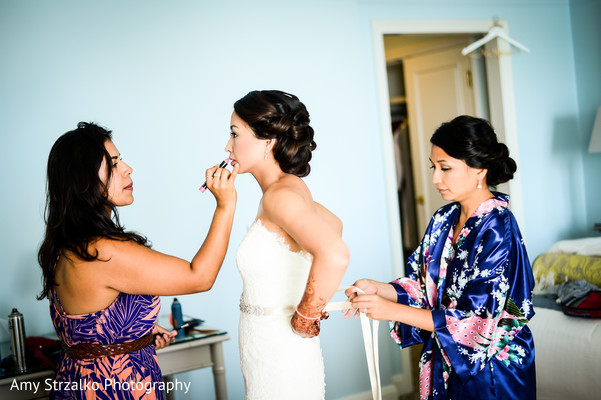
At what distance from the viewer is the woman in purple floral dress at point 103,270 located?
161cm

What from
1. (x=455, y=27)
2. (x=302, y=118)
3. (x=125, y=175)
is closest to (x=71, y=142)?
(x=125, y=175)

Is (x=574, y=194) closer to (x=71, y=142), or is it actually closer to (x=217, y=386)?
(x=217, y=386)

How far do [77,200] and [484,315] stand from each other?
1373 mm

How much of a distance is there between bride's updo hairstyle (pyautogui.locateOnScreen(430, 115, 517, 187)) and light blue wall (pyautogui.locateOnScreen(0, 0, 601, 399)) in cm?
141

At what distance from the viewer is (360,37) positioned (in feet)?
12.2

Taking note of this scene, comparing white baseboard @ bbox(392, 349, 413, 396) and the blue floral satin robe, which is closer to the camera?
the blue floral satin robe

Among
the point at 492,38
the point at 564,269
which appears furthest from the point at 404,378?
the point at 492,38

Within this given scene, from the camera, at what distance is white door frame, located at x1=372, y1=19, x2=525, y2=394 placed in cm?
376

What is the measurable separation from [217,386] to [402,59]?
3.63 m

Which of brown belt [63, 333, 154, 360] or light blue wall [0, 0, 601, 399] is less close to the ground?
light blue wall [0, 0, 601, 399]

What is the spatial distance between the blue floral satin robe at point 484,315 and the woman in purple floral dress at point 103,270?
2.93ft

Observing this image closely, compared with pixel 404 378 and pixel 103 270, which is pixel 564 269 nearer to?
pixel 404 378

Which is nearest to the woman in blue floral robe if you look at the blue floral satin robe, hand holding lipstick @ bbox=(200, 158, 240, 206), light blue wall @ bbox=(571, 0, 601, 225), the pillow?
the blue floral satin robe

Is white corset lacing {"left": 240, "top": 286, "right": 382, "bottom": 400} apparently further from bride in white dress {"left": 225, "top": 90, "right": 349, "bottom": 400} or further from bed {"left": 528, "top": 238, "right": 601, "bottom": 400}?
bed {"left": 528, "top": 238, "right": 601, "bottom": 400}
